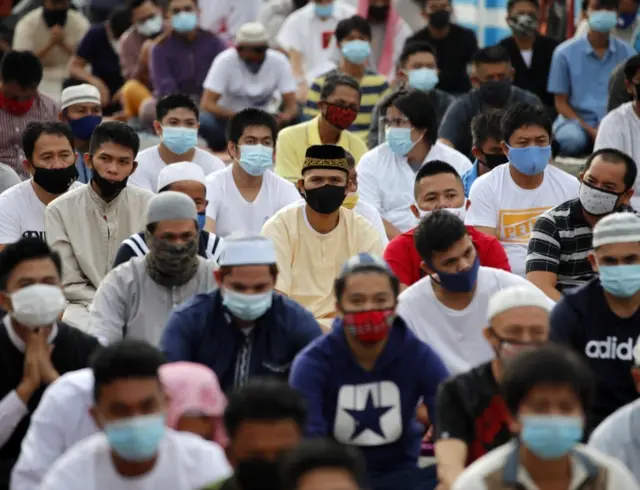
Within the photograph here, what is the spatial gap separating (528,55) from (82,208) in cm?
524

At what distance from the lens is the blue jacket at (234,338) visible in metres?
5.73

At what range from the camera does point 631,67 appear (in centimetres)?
945

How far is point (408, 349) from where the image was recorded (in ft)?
17.6

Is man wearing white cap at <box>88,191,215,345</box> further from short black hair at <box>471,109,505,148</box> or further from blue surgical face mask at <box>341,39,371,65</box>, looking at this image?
blue surgical face mask at <box>341,39,371,65</box>

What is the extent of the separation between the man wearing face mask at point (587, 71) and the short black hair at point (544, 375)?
23.7 feet

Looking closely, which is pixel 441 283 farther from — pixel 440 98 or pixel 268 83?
pixel 268 83

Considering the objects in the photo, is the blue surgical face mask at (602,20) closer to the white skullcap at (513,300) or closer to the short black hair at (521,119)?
the short black hair at (521,119)

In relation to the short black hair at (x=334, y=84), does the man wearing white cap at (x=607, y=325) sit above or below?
below

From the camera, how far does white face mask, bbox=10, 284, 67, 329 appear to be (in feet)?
17.8

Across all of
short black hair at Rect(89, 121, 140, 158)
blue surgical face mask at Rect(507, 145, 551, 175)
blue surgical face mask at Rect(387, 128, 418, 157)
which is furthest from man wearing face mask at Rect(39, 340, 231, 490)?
blue surgical face mask at Rect(387, 128, 418, 157)

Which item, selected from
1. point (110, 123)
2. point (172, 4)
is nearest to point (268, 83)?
point (172, 4)

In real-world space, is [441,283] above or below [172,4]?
below

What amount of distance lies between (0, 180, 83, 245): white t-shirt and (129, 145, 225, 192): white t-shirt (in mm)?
974

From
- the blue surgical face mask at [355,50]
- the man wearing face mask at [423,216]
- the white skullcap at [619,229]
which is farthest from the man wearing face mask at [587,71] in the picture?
the white skullcap at [619,229]
